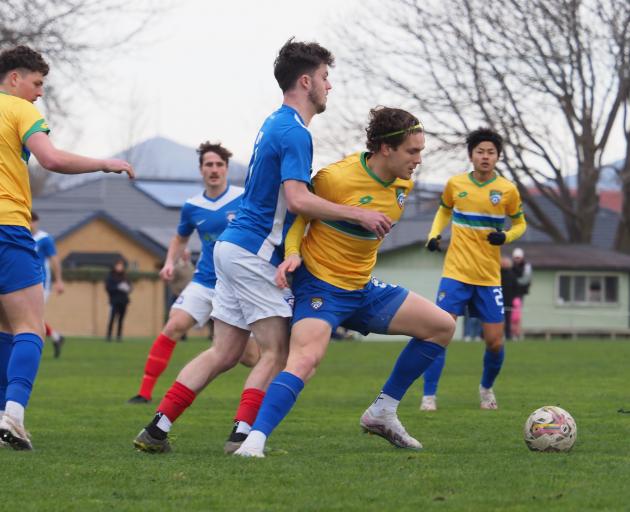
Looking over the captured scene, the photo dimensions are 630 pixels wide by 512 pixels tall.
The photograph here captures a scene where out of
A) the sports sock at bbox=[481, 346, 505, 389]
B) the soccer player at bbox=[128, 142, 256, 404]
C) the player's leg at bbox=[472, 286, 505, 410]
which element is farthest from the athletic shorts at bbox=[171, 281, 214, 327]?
the sports sock at bbox=[481, 346, 505, 389]

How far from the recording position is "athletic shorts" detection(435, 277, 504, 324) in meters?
11.5

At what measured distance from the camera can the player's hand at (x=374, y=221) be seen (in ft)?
23.3

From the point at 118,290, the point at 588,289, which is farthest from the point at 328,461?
the point at 588,289

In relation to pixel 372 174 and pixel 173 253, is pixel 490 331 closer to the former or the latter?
pixel 173 253

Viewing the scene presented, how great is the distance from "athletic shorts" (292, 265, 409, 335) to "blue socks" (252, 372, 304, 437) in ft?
1.20

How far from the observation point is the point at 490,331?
1139 centimetres

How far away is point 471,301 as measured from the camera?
459 inches

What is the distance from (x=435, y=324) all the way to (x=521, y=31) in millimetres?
31459

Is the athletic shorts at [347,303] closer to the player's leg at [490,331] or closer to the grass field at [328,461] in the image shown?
the grass field at [328,461]

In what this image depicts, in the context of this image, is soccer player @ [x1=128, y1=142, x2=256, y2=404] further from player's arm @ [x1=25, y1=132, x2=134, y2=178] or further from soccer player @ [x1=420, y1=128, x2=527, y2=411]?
player's arm @ [x1=25, y1=132, x2=134, y2=178]

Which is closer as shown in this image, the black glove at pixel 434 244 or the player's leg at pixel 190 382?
the player's leg at pixel 190 382

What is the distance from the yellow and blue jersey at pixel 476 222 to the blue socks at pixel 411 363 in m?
3.71

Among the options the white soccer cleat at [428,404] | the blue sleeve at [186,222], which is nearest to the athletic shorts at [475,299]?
the white soccer cleat at [428,404]

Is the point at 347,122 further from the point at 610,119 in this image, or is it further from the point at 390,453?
the point at 390,453
